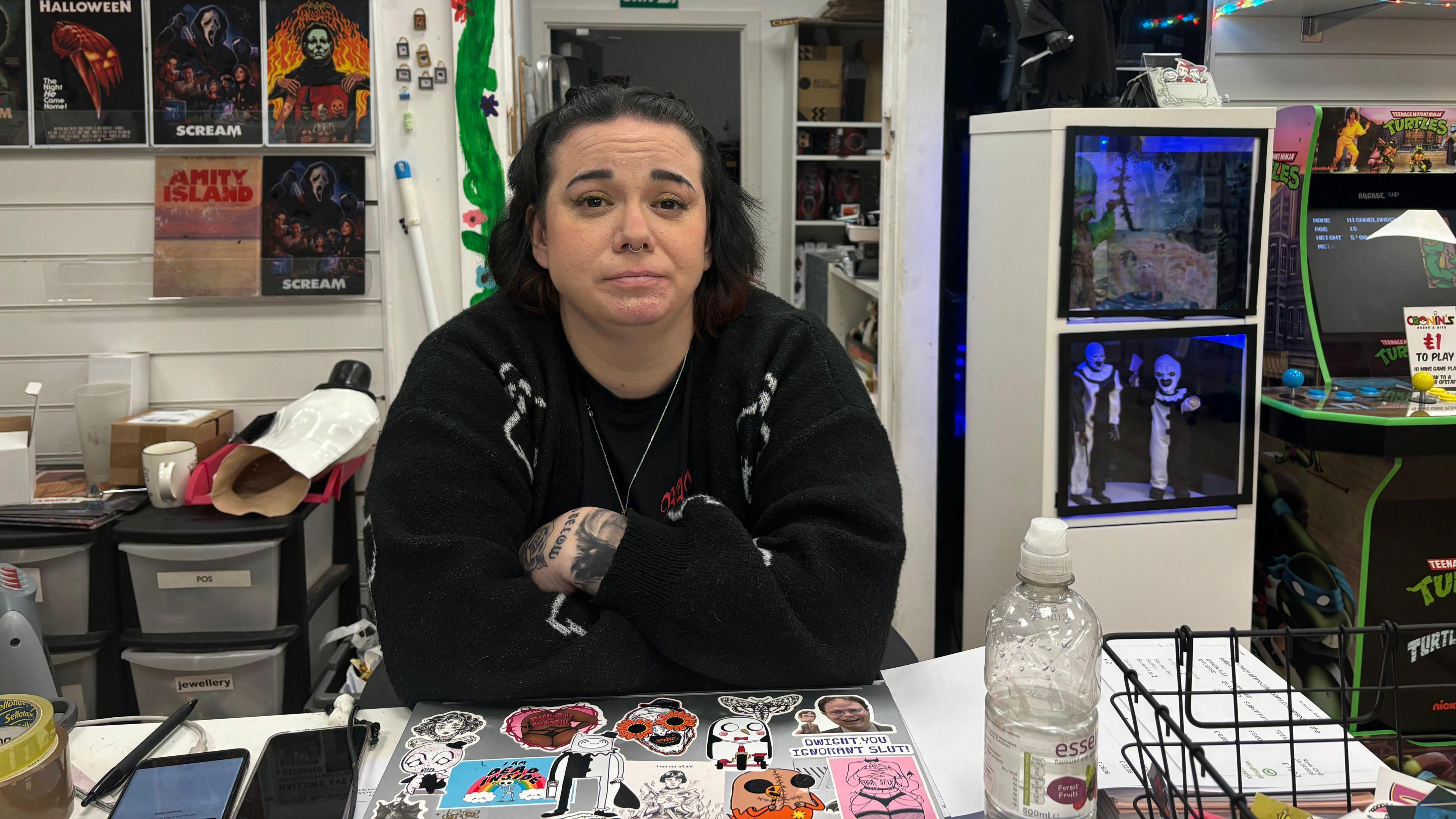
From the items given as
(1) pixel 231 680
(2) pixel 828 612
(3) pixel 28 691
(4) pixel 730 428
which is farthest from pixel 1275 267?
(3) pixel 28 691

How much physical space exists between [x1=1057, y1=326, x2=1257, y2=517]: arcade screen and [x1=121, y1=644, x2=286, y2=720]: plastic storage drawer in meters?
1.89

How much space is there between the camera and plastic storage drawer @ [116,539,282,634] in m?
2.22

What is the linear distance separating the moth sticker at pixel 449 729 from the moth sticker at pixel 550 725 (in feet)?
0.10

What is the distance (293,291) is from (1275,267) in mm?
2614

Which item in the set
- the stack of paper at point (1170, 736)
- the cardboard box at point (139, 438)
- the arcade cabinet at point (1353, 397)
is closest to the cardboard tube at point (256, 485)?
the cardboard box at point (139, 438)

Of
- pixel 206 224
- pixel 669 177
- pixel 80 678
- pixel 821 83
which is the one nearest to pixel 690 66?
pixel 821 83

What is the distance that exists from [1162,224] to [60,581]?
2672mm

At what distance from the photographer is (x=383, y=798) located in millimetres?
882

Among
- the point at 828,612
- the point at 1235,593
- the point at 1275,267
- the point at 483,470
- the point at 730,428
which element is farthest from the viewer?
the point at 1275,267

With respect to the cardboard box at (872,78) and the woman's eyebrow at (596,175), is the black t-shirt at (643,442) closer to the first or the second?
the woman's eyebrow at (596,175)

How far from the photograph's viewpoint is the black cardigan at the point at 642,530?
3.63ft

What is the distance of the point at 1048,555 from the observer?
791 mm

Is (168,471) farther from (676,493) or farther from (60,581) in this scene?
(676,493)

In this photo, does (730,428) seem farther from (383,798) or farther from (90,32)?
(90,32)
